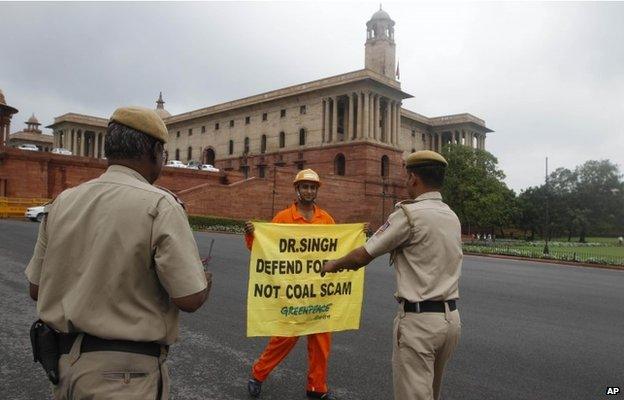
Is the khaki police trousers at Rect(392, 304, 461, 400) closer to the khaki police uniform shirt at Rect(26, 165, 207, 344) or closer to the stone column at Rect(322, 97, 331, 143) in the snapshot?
the khaki police uniform shirt at Rect(26, 165, 207, 344)

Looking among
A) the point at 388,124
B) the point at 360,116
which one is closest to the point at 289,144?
the point at 360,116

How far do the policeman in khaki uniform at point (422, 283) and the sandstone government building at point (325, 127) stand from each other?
49.5 metres

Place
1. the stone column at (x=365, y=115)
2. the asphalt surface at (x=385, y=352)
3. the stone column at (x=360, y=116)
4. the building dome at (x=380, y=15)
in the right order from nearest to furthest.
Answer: the asphalt surface at (x=385, y=352) → the stone column at (x=365, y=115) → the stone column at (x=360, y=116) → the building dome at (x=380, y=15)

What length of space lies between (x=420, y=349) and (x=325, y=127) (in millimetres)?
54841

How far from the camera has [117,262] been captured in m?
2.12

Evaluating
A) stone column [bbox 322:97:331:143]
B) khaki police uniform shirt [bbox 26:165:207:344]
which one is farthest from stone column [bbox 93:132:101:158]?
khaki police uniform shirt [bbox 26:165:207:344]

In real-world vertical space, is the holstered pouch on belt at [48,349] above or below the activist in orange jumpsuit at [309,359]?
above

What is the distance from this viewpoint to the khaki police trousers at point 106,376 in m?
2.05

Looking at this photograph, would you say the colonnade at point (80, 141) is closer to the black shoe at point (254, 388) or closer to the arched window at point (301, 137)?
the arched window at point (301, 137)

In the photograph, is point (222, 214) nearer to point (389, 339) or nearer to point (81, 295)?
point (389, 339)

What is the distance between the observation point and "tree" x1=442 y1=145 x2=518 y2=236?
47750mm

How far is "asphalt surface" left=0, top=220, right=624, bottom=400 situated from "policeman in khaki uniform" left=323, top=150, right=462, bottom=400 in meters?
1.83

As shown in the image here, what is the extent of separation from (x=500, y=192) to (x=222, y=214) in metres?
27.5

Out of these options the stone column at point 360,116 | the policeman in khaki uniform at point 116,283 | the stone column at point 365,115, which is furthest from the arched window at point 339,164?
the policeman in khaki uniform at point 116,283
